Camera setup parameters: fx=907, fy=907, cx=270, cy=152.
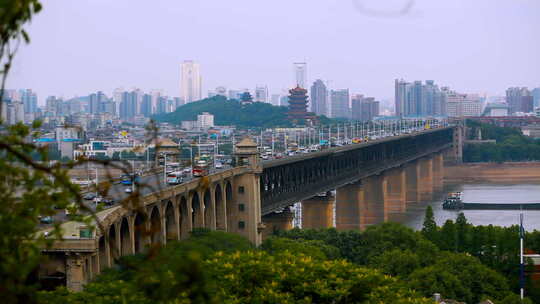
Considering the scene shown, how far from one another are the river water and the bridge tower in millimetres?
21429

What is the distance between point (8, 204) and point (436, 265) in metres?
21.2

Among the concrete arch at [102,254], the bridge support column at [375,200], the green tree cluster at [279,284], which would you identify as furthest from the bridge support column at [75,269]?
the bridge support column at [375,200]

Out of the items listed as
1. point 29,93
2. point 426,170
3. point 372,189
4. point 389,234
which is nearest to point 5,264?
point 389,234

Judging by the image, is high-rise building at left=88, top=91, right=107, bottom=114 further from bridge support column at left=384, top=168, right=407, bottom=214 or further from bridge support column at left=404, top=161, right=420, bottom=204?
bridge support column at left=384, top=168, right=407, bottom=214

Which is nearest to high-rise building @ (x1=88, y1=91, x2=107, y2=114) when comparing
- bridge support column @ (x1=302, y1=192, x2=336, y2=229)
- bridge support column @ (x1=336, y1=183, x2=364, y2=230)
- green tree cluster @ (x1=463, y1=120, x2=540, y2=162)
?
green tree cluster @ (x1=463, y1=120, x2=540, y2=162)

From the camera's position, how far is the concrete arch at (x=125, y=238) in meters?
25.2

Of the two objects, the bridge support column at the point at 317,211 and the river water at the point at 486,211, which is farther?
the river water at the point at 486,211

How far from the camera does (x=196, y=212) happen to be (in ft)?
111

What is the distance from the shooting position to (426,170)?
92.9 m

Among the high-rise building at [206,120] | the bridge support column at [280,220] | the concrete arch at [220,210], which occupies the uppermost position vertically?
the high-rise building at [206,120]

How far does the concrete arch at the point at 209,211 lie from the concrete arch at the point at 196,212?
0.45 metres

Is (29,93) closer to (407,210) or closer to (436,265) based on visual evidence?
(407,210)

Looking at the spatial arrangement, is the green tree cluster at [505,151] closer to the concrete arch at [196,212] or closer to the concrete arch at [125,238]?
the concrete arch at [196,212]

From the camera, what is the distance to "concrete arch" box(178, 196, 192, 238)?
104 ft
